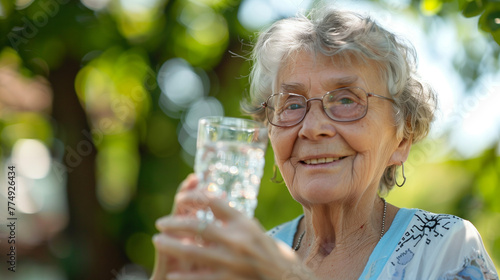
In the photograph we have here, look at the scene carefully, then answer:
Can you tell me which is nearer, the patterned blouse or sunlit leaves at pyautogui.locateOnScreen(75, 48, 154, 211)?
the patterned blouse

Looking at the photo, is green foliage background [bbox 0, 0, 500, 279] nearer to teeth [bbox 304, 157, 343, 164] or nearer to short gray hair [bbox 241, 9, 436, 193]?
short gray hair [bbox 241, 9, 436, 193]

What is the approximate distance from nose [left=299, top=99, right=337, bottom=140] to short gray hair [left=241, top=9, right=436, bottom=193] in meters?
0.22

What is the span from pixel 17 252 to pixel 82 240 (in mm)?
736

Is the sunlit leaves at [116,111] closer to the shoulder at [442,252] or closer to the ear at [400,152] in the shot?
the ear at [400,152]

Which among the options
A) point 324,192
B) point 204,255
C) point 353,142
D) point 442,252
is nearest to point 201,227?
point 204,255

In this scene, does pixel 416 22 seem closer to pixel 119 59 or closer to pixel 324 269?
pixel 119 59

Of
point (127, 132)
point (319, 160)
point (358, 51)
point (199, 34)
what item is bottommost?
point (127, 132)

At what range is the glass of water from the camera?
1402mm

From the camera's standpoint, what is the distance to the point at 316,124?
204 cm

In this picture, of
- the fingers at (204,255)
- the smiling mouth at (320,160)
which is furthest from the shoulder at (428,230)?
the fingers at (204,255)

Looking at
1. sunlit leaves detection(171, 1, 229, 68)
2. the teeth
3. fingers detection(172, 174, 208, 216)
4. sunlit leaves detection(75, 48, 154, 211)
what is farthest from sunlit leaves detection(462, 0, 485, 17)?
sunlit leaves detection(75, 48, 154, 211)

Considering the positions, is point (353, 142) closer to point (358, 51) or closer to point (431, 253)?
point (358, 51)

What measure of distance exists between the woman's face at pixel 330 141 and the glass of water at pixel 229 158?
2.03ft

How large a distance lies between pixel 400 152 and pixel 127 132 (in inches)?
150
